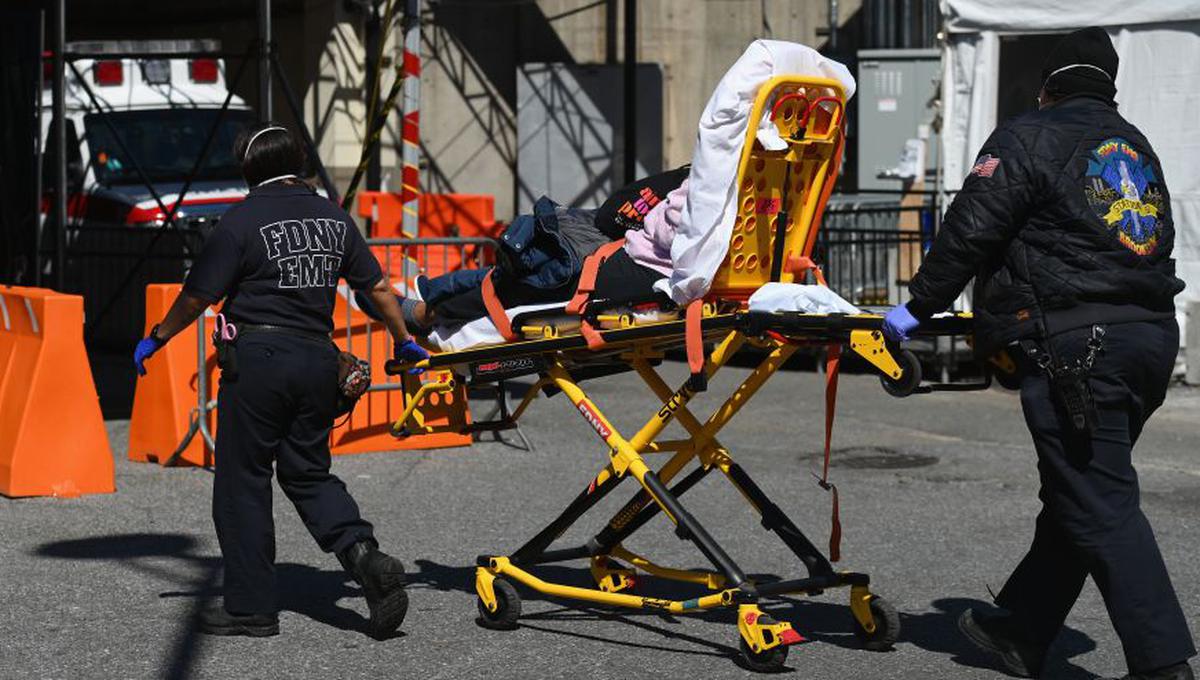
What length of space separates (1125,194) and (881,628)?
178cm

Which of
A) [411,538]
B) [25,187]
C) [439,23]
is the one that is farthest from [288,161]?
[439,23]

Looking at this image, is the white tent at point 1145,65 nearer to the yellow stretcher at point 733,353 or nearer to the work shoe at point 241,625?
the yellow stretcher at point 733,353

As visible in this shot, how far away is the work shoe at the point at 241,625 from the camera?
689cm

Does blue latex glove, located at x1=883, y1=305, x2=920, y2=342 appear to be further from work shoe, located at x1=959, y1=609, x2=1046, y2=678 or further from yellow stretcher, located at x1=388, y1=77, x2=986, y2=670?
work shoe, located at x1=959, y1=609, x2=1046, y2=678

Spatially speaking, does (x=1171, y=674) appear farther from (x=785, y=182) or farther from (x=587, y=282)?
(x=587, y=282)

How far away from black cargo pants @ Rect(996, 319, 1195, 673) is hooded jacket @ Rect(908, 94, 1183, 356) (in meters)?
0.11

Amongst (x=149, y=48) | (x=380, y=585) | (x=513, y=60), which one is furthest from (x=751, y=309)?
(x=513, y=60)

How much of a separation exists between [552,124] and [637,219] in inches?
635

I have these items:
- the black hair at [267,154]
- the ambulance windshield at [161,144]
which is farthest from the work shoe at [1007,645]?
the ambulance windshield at [161,144]

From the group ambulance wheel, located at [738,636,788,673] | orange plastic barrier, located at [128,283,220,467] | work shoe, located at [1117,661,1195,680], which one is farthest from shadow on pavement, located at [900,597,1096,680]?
orange plastic barrier, located at [128,283,220,467]

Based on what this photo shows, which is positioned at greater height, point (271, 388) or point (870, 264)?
point (271, 388)

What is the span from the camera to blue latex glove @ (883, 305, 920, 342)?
5.88m

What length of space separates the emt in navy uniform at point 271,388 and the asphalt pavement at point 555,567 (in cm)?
22

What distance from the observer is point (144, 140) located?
731 inches
